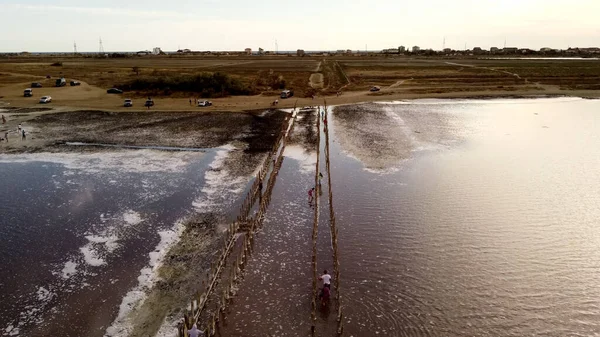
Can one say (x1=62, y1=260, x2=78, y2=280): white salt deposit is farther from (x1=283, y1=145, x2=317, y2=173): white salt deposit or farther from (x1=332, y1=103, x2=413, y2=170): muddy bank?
(x1=332, y1=103, x2=413, y2=170): muddy bank

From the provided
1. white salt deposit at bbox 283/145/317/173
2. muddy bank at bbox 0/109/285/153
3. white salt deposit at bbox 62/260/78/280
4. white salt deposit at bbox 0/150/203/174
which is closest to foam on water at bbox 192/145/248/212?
white salt deposit at bbox 0/150/203/174

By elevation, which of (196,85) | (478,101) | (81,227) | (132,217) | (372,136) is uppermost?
(196,85)

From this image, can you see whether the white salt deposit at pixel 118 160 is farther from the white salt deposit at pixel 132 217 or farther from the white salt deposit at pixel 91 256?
the white salt deposit at pixel 91 256

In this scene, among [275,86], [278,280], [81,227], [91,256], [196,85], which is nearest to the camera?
[278,280]

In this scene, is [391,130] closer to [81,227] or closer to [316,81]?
[81,227]

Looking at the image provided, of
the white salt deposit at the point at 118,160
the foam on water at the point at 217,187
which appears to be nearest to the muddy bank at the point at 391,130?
the foam on water at the point at 217,187

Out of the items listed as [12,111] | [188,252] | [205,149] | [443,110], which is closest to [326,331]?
[188,252]

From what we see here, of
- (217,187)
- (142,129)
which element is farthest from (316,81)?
(217,187)
